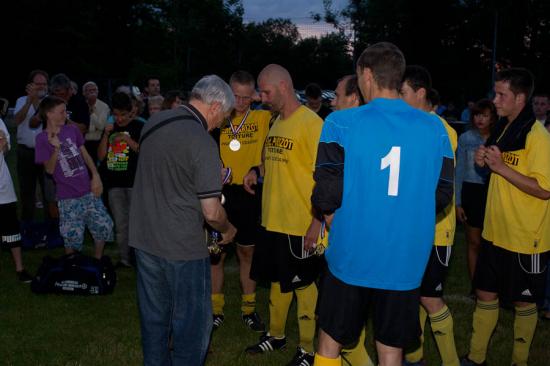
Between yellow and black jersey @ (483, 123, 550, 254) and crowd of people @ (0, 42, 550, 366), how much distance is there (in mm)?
10

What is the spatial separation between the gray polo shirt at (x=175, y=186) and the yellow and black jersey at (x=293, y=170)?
145 cm

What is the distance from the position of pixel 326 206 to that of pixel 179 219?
100cm

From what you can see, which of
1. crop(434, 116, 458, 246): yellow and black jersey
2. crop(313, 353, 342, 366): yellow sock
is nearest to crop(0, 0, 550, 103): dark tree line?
crop(434, 116, 458, 246): yellow and black jersey

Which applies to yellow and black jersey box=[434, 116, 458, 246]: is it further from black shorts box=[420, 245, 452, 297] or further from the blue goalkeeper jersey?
the blue goalkeeper jersey

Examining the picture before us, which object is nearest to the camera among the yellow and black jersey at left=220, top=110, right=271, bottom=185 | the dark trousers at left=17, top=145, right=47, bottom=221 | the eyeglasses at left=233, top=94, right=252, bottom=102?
the eyeglasses at left=233, top=94, right=252, bottom=102

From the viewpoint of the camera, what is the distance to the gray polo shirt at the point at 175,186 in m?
3.71

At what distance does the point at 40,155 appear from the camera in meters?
7.40

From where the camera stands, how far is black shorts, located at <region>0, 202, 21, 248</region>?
729 cm

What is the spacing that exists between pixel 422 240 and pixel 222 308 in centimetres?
370

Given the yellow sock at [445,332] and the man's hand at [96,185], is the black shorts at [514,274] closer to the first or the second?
the yellow sock at [445,332]

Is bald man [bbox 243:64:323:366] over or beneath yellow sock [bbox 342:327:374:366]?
over

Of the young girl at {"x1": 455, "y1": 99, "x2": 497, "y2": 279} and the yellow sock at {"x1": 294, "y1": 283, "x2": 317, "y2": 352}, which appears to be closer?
the yellow sock at {"x1": 294, "y1": 283, "x2": 317, "y2": 352}

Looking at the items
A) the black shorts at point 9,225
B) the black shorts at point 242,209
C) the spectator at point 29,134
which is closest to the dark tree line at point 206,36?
the spectator at point 29,134

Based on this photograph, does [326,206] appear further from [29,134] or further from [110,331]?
[29,134]
